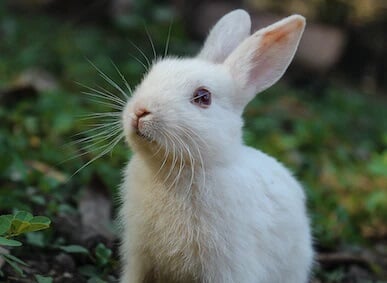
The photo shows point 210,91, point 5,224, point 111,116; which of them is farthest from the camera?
point 111,116

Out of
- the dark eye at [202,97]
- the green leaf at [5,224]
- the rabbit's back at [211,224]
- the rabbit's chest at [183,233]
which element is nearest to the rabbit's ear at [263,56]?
the dark eye at [202,97]

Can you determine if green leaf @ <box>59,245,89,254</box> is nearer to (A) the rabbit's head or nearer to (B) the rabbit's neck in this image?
(B) the rabbit's neck

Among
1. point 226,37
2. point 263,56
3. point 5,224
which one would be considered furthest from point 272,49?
point 5,224

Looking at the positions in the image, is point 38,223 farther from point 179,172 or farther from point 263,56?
point 263,56

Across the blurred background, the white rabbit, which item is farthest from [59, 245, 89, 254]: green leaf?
the white rabbit

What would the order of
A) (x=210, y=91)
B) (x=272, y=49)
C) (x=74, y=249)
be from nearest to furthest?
(x=210, y=91)
(x=272, y=49)
(x=74, y=249)

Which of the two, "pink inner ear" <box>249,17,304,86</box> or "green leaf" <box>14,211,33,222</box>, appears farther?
"pink inner ear" <box>249,17,304,86</box>

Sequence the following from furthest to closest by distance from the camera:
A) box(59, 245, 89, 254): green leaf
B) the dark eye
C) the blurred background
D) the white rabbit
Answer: the blurred background
box(59, 245, 89, 254): green leaf
the dark eye
the white rabbit
